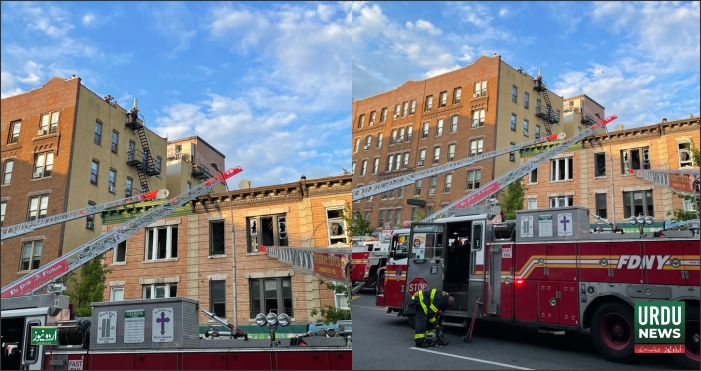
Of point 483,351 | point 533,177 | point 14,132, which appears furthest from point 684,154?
point 14,132

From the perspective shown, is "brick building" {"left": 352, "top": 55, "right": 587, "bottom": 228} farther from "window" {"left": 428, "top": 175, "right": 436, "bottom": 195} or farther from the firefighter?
the firefighter

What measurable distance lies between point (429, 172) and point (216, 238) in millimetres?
3293

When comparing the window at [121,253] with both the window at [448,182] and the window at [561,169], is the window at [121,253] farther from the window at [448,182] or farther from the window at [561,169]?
the window at [561,169]

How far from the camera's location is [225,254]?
8.26 metres

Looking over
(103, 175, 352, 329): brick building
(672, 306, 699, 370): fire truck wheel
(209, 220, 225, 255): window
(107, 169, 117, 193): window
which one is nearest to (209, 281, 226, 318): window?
(103, 175, 352, 329): brick building

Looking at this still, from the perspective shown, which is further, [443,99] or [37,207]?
[37,207]

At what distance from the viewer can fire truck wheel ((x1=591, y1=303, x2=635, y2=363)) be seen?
720cm

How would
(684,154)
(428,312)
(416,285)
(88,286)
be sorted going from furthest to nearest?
(416,285), (88,286), (428,312), (684,154)

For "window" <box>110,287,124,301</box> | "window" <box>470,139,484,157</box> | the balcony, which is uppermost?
"window" <box>470,139,484,157</box>

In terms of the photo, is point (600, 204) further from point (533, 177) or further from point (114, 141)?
point (114, 141)

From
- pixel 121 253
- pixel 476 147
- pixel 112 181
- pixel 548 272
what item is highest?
pixel 476 147

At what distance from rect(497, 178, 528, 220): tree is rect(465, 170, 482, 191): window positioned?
42cm

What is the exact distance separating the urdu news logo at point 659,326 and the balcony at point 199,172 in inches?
252

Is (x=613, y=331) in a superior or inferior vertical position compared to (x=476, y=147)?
inferior
